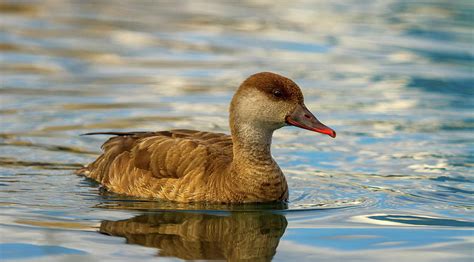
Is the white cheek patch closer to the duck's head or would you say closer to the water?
the duck's head

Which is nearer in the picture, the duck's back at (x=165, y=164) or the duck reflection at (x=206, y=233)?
the duck reflection at (x=206, y=233)

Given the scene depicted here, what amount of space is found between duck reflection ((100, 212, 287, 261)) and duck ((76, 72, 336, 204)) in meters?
0.41

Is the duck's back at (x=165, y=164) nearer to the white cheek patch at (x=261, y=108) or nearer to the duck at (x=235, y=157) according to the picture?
the duck at (x=235, y=157)

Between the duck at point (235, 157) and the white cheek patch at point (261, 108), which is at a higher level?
the white cheek patch at point (261, 108)

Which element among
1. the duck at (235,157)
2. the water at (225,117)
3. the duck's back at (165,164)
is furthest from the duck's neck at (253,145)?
the water at (225,117)

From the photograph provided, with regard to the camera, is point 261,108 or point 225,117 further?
point 225,117

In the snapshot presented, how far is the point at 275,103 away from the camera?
1082 centimetres

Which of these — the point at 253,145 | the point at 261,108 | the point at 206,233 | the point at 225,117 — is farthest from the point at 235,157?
the point at 225,117

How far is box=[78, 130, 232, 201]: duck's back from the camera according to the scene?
1120cm

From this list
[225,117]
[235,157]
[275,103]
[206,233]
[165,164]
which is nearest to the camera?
[206,233]

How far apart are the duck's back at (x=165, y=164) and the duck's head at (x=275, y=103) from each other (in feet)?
2.45

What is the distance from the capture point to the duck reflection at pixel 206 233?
930cm

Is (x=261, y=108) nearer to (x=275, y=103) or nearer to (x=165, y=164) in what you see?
(x=275, y=103)

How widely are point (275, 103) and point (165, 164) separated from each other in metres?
1.38
